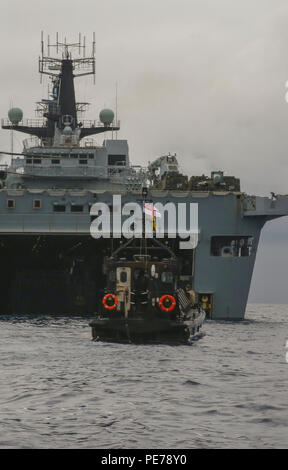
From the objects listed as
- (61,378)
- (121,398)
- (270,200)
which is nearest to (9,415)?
(121,398)

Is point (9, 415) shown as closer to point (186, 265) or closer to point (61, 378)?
A: point (61, 378)

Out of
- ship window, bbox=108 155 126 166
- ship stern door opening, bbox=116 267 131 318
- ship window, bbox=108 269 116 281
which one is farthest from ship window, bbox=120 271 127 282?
ship window, bbox=108 155 126 166

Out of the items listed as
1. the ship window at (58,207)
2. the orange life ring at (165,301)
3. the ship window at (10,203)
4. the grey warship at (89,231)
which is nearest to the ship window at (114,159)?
the grey warship at (89,231)

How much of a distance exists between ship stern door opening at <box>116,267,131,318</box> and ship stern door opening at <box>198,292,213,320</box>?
61.0 ft

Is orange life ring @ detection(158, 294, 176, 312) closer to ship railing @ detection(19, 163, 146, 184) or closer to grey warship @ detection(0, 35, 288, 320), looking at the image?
grey warship @ detection(0, 35, 288, 320)

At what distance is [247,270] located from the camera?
5659 cm

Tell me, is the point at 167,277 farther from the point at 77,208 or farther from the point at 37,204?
the point at 37,204

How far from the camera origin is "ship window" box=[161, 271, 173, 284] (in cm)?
3766

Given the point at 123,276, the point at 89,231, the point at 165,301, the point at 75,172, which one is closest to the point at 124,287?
the point at 123,276

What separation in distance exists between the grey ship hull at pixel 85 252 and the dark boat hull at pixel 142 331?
732 inches

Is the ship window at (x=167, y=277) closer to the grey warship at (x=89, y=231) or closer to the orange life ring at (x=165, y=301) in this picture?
the orange life ring at (x=165, y=301)

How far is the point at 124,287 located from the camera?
37.5 metres
